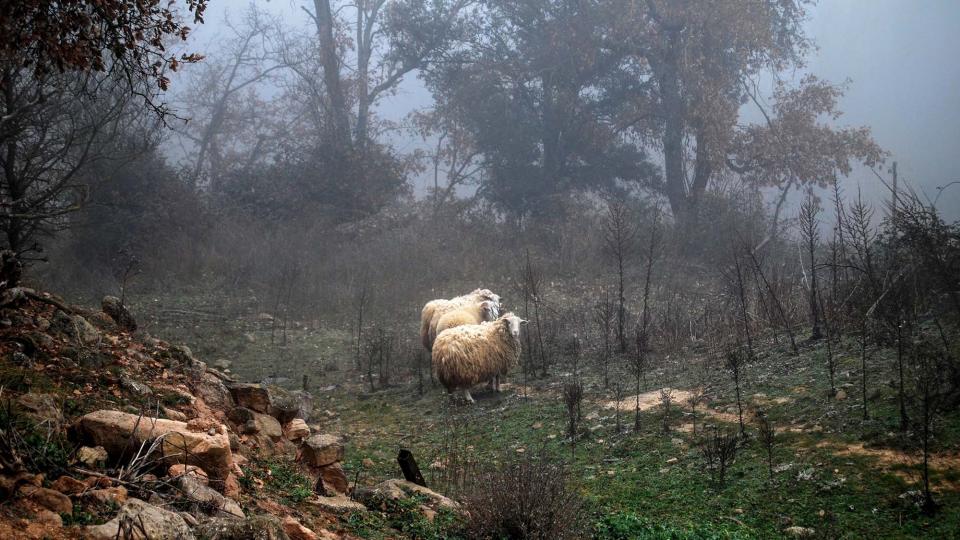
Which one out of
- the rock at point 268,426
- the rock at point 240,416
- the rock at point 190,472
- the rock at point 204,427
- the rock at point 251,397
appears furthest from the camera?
the rock at point 251,397

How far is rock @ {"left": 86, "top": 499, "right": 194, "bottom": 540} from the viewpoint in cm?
374

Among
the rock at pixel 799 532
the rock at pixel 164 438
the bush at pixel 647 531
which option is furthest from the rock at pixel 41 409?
the rock at pixel 799 532

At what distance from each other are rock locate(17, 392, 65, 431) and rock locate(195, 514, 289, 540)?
4.77ft

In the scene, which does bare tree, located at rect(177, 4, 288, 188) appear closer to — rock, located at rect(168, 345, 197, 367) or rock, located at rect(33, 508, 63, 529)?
rock, located at rect(168, 345, 197, 367)

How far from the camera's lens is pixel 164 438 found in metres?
5.00

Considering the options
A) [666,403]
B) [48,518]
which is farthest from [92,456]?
[666,403]

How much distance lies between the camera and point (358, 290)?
22.1 meters

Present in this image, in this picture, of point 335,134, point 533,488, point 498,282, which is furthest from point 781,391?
point 335,134

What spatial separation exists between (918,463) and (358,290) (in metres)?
17.2

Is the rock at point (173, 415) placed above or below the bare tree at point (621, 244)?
below

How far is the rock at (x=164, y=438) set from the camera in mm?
4895

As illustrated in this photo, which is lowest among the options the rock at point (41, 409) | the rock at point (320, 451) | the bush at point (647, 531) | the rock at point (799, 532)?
the rock at point (799, 532)

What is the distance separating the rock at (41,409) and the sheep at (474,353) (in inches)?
289

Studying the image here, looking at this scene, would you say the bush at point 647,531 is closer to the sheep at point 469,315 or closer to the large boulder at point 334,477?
the large boulder at point 334,477
